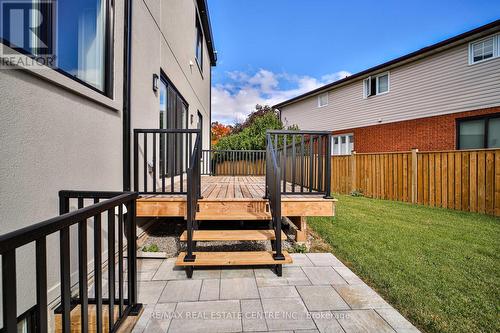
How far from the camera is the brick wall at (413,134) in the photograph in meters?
9.37

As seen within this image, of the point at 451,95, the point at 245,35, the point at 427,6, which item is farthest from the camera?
the point at 245,35

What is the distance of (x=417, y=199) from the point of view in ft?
24.5

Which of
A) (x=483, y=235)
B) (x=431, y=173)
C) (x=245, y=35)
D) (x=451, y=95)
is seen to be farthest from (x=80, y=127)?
(x=245, y=35)

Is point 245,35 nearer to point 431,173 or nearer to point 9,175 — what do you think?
point 431,173

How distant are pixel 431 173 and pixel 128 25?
25.9ft

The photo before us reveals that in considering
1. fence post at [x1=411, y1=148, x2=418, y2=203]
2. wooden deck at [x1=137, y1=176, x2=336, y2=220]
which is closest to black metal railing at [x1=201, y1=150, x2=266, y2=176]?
fence post at [x1=411, y1=148, x2=418, y2=203]

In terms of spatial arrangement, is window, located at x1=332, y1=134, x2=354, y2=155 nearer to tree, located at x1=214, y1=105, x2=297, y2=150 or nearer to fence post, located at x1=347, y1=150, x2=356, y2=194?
tree, located at x1=214, y1=105, x2=297, y2=150

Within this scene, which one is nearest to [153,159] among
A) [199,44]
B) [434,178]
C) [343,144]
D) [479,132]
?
[199,44]

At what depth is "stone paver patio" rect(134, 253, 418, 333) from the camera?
6.31 ft

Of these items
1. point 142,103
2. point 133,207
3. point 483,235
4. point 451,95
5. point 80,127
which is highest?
point 451,95

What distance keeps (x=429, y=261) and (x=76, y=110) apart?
420cm

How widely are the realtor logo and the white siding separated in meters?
11.5

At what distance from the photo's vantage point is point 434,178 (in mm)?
7008

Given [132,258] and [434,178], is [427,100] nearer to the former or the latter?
[434,178]
